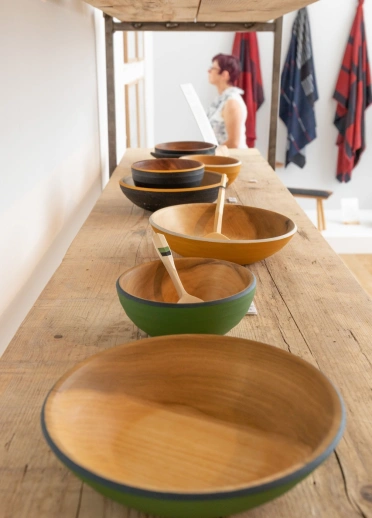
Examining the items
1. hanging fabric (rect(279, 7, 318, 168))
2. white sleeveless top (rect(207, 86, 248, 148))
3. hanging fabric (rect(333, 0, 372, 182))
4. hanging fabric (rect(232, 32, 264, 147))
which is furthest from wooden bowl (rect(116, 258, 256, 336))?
hanging fabric (rect(333, 0, 372, 182))

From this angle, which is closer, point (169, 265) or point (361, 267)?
point (169, 265)

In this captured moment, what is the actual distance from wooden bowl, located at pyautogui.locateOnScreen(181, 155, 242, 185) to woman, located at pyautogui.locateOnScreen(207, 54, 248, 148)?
1694mm

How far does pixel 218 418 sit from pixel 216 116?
325cm

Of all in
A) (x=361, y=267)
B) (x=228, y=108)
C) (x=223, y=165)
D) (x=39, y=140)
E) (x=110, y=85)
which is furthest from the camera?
(x=361, y=267)

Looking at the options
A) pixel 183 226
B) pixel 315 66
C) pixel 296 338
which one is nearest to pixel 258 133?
pixel 315 66

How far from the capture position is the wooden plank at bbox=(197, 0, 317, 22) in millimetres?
1772

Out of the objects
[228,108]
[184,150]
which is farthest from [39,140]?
[228,108]

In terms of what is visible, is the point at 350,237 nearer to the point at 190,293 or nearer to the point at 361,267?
the point at 361,267

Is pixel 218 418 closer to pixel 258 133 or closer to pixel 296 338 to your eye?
pixel 296 338

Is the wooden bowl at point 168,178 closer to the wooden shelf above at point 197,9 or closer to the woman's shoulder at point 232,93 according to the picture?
the wooden shelf above at point 197,9

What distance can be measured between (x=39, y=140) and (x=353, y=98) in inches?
148

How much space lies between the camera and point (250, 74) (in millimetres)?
4625

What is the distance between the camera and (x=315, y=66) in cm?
473

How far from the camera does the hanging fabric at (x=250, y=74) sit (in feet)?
15.0
